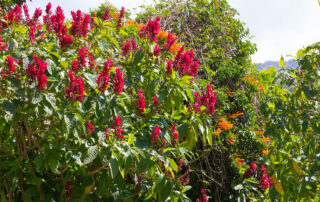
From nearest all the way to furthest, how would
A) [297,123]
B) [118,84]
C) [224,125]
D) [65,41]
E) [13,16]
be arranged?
[118,84] < [65,41] < [13,16] < [297,123] < [224,125]

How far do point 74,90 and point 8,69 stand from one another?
37cm

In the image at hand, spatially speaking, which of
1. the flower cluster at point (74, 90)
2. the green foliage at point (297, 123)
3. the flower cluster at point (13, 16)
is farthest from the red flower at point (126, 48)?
the green foliage at point (297, 123)

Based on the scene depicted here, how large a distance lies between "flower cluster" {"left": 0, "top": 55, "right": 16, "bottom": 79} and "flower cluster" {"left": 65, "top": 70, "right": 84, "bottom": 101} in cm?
30

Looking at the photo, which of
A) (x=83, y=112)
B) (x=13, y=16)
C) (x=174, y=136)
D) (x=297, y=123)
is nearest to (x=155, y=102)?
(x=174, y=136)

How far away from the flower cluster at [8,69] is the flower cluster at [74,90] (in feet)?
0.99

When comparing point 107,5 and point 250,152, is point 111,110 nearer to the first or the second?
point 250,152

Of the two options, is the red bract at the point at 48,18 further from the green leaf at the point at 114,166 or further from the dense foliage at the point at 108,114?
the green leaf at the point at 114,166

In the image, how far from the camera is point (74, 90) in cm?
177

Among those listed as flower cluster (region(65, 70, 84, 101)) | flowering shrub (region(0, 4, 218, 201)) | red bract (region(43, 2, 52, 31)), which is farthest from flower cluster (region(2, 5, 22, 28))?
flower cluster (region(65, 70, 84, 101))

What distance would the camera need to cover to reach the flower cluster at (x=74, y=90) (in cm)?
175

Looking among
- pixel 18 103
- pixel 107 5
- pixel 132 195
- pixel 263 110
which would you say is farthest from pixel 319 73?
pixel 107 5

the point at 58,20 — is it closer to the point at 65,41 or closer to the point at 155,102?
the point at 65,41

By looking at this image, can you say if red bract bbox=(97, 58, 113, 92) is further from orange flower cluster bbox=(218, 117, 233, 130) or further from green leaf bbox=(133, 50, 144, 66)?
orange flower cluster bbox=(218, 117, 233, 130)

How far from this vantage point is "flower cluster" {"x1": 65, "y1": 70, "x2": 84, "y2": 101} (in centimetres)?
175
